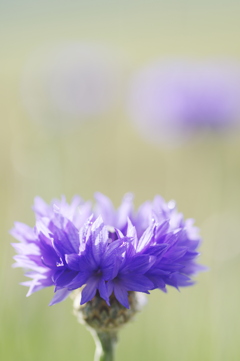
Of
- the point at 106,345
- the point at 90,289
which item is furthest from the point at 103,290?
the point at 106,345

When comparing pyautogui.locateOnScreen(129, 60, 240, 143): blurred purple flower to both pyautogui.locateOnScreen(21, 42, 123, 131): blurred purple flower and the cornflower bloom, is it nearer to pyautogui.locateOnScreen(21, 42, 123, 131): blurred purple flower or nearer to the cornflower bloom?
pyautogui.locateOnScreen(21, 42, 123, 131): blurred purple flower

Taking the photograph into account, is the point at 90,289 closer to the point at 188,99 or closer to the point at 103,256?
the point at 103,256

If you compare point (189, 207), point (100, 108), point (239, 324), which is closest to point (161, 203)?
point (239, 324)

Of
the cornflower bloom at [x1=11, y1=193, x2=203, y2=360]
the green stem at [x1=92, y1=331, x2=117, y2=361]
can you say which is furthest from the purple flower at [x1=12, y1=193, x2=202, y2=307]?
the green stem at [x1=92, y1=331, x2=117, y2=361]

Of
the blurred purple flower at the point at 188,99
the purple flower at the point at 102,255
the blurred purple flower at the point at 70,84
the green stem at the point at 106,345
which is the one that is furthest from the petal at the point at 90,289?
the blurred purple flower at the point at 188,99

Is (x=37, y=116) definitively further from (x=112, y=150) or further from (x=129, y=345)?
(x=112, y=150)

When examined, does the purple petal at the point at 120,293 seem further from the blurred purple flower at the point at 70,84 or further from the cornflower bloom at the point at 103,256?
the blurred purple flower at the point at 70,84
